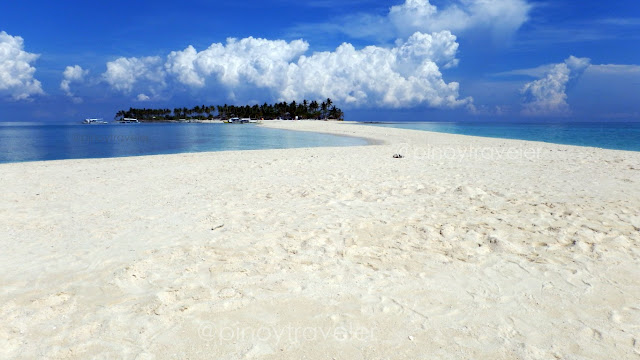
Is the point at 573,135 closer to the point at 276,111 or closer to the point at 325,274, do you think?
the point at 325,274

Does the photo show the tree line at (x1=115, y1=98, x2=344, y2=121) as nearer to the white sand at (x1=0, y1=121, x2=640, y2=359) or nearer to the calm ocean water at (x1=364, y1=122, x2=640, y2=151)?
the calm ocean water at (x1=364, y1=122, x2=640, y2=151)

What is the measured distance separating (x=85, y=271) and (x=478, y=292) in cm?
451

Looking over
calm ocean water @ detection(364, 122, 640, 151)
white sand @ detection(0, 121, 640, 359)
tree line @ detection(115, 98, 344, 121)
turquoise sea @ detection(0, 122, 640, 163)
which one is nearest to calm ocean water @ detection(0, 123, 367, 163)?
turquoise sea @ detection(0, 122, 640, 163)

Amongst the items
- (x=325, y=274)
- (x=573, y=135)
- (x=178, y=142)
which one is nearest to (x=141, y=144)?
(x=178, y=142)

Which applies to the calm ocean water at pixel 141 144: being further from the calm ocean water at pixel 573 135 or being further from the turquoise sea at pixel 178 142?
the calm ocean water at pixel 573 135

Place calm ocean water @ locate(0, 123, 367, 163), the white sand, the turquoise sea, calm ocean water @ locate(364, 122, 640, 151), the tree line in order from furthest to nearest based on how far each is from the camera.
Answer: the tree line < calm ocean water @ locate(364, 122, 640, 151) < the turquoise sea < calm ocean water @ locate(0, 123, 367, 163) < the white sand

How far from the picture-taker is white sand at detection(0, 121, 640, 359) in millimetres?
3287

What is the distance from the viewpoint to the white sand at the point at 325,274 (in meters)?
3.29

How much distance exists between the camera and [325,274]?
14.8 ft

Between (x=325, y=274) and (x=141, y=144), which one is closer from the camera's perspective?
(x=325, y=274)

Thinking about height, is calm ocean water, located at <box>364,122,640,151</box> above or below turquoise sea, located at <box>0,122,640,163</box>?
above

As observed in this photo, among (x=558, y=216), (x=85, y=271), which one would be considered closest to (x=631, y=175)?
(x=558, y=216)

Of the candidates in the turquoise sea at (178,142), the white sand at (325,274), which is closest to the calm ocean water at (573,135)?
the turquoise sea at (178,142)

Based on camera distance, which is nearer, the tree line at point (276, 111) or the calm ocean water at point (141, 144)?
the calm ocean water at point (141, 144)
